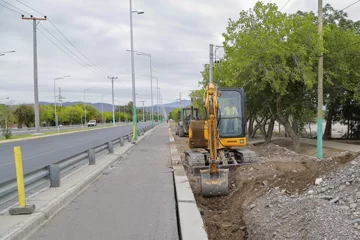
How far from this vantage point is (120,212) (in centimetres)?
629

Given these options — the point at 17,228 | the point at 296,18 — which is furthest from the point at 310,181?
the point at 296,18

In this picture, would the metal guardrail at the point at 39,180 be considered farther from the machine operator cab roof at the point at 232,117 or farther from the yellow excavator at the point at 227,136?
the machine operator cab roof at the point at 232,117

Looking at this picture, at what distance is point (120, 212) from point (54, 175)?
2.47 meters

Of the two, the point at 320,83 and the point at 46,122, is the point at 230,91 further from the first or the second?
the point at 46,122

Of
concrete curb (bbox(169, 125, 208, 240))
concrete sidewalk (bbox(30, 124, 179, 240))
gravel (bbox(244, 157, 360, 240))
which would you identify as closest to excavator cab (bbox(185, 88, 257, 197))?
concrete sidewalk (bbox(30, 124, 179, 240))

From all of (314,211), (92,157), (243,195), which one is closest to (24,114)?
(92,157)

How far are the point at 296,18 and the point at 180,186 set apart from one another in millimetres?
13510

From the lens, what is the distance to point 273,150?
1748cm

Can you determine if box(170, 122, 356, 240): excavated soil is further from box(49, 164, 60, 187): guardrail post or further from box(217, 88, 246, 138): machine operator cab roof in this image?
box(49, 164, 60, 187): guardrail post

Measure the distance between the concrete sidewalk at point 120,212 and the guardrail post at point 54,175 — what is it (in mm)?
726

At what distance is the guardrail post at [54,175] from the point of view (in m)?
7.66

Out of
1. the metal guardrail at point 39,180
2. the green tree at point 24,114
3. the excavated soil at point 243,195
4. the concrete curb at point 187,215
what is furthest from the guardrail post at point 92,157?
the green tree at point 24,114

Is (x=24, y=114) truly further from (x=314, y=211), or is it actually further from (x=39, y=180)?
(x=314, y=211)

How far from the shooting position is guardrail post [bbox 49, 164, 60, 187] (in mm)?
7664
